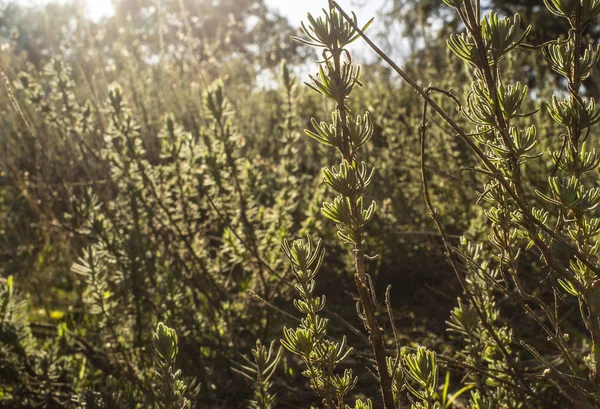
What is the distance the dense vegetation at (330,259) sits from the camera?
91 cm

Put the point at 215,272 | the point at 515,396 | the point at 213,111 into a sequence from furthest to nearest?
the point at 215,272 < the point at 213,111 < the point at 515,396

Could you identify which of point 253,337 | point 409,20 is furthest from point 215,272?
point 409,20

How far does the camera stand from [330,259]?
2.99 meters

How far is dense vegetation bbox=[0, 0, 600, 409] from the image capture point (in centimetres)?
91

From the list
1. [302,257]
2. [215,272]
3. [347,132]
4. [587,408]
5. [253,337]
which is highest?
[347,132]

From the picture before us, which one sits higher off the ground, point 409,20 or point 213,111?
point 409,20

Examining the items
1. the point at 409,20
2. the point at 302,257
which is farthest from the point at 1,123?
the point at 409,20

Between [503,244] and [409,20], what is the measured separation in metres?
9.11

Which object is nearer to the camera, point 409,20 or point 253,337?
point 253,337

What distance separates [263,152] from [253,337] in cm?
243

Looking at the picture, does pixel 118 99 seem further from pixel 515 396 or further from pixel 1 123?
pixel 1 123

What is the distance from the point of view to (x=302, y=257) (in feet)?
3.18

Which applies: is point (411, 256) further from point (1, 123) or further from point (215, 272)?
point (1, 123)

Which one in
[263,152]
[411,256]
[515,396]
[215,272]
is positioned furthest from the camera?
[263,152]
